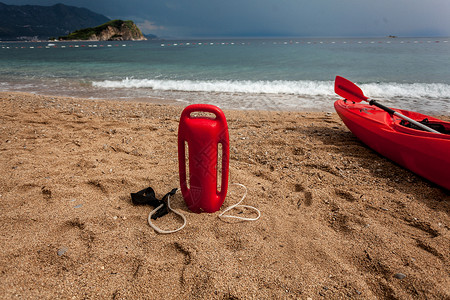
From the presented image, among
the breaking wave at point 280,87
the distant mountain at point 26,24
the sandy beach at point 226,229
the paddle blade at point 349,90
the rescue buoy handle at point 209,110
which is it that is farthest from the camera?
the distant mountain at point 26,24

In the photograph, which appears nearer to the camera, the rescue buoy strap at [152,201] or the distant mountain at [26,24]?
the rescue buoy strap at [152,201]

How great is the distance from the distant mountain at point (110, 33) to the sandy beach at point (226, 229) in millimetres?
109723

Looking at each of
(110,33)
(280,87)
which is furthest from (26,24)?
(280,87)

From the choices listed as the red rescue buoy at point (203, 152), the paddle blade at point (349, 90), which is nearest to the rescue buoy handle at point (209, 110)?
the red rescue buoy at point (203, 152)

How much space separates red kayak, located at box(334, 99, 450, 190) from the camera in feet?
8.78

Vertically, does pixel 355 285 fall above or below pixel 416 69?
below

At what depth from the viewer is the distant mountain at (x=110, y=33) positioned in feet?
300

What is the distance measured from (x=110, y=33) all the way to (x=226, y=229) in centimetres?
11777

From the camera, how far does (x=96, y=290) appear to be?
1.51 m

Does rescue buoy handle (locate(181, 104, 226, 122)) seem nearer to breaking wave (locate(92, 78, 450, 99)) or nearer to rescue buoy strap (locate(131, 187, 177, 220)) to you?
rescue buoy strap (locate(131, 187, 177, 220))

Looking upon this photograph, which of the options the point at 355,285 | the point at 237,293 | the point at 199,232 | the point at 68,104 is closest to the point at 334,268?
the point at 355,285

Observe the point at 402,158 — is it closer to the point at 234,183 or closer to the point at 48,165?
the point at 234,183

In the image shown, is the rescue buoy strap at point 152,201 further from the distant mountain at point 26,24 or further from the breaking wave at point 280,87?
the distant mountain at point 26,24

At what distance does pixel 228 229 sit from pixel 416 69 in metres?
16.5
